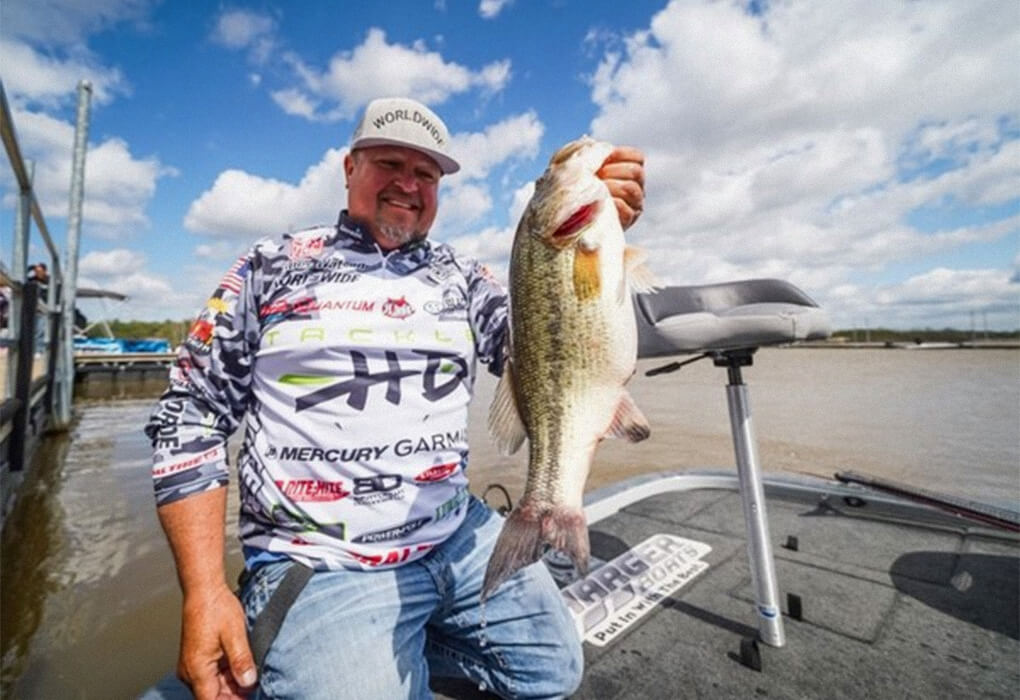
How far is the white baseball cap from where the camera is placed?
2.41 metres

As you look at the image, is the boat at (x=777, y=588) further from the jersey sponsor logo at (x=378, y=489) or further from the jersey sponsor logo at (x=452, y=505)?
the jersey sponsor logo at (x=378, y=489)

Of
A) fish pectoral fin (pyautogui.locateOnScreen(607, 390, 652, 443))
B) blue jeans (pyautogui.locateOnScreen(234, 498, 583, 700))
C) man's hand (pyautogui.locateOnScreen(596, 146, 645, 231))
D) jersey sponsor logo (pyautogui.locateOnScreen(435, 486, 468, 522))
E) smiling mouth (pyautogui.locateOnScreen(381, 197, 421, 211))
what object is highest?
smiling mouth (pyautogui.locateOnScreen(381, 197, 421, 211))

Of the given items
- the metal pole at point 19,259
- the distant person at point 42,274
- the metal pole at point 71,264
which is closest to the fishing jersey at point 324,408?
the metal pole at point 19,259

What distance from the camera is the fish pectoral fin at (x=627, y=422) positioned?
5.93 feet

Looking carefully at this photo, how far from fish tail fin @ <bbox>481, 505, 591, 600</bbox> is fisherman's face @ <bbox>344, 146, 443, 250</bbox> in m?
1.46

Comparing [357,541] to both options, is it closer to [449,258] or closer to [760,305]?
[449,258]

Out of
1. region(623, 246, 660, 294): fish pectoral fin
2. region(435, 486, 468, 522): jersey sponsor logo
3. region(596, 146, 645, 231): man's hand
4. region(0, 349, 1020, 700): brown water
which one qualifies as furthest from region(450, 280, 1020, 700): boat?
region(0, 349, 1020, 700): brown water

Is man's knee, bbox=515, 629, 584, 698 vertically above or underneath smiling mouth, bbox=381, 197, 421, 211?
underneath

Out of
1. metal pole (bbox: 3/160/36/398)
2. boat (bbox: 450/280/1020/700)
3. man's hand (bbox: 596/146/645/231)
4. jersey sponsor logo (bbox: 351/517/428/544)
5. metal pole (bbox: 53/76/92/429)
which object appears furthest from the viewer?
metal pole (bbox: 53/76/92/429)

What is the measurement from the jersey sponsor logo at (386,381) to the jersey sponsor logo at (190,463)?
335 mm

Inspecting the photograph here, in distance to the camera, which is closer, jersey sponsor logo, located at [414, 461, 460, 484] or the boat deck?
jersey sponsor logo, located at [414, 461, 460, 484]

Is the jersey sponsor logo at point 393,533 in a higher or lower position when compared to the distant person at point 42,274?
lower

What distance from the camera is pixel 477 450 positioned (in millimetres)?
11000

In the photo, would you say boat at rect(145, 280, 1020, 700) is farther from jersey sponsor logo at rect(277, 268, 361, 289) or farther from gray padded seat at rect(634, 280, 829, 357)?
jersey sponsor logo at rect(277, 268, 361, 289)
